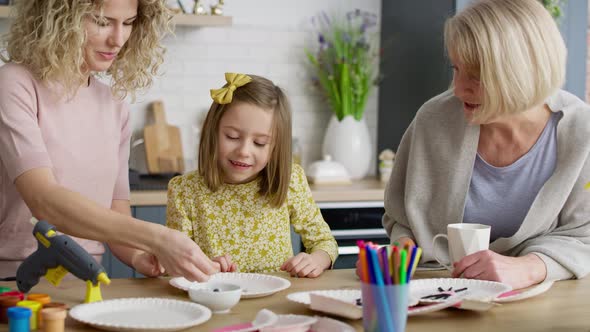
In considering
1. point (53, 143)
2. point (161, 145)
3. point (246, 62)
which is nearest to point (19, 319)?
point (53, 143)

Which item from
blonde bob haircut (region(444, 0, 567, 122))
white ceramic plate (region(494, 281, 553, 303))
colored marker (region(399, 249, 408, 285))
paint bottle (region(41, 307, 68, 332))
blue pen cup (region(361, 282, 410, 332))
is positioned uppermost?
blonde bob haircut (region(444, 0, 567, 122))

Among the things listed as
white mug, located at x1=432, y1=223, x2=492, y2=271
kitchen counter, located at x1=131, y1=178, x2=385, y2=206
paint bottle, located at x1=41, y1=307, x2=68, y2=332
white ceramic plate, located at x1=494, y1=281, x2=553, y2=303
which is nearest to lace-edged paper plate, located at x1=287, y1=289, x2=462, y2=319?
white ceramic plate, located at x1=494, y1=281, x2=553, y2=303

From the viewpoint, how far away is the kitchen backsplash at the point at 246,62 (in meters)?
4.41

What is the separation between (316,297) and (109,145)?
2.95 feet

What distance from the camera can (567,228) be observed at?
211 centimetres

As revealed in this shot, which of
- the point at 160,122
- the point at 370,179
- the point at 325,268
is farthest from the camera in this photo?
the point at 370,179

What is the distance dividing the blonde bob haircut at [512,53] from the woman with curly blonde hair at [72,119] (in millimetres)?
853

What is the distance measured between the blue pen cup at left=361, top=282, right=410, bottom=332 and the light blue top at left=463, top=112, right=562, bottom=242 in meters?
0.89

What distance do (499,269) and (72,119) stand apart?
115cm

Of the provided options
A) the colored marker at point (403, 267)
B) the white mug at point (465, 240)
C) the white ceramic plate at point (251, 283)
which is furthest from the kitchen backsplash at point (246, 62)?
the colored marker at point (403, 267)

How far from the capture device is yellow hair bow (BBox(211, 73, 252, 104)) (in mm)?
Result: 2340

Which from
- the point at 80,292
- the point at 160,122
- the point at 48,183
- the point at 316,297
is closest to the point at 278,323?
the point at 316,297

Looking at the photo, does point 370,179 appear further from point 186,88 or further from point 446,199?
point 446,199

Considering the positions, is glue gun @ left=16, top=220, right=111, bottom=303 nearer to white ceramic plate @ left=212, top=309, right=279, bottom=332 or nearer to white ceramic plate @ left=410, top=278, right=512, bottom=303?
white ceramic plate @ left=212, top=309, right=279, bottom=332
